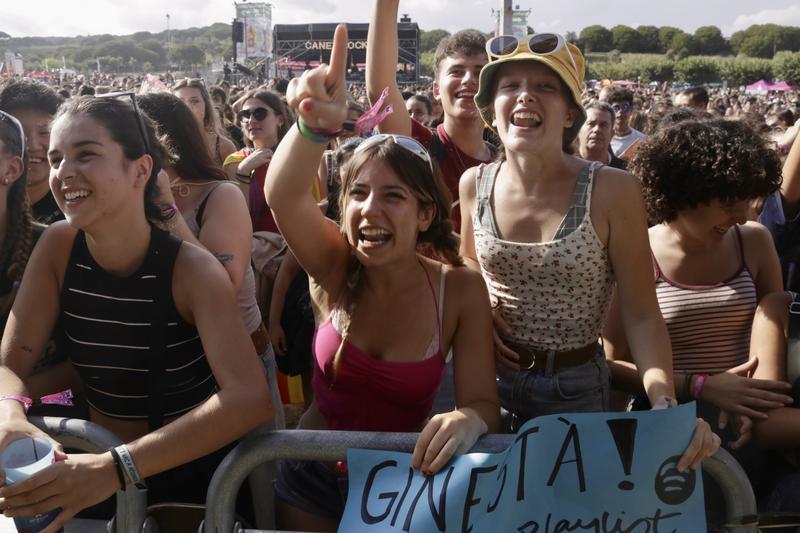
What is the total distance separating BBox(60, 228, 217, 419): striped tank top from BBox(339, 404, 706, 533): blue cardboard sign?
0.69m

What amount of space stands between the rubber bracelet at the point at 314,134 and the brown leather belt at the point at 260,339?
1.20 meters

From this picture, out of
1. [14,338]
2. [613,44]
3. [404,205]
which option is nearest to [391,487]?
[404,205]

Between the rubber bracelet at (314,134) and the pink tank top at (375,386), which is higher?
the rubber bracelet at (314,134)

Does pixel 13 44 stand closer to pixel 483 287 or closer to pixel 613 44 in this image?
pixel 613 44

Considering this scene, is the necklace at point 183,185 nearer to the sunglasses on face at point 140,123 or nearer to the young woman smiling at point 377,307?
the sunglasses on face at point 140,123

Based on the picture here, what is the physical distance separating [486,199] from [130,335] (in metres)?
1.10

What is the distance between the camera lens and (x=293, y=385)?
3.46 meters

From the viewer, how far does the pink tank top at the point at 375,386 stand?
1821 mm

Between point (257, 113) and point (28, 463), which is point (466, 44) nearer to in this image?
point (257, 113)

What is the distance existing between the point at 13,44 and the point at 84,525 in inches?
7058

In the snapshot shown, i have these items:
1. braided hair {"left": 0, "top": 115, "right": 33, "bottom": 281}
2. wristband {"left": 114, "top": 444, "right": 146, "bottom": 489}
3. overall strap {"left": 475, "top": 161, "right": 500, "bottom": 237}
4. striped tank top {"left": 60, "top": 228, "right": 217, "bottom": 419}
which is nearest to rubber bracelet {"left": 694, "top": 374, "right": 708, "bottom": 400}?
overall strap {"left": 475, "top": 161, "right": 500, "bottom": 237}

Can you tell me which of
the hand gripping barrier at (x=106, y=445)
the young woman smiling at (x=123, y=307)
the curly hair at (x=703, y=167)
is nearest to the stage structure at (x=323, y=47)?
the curly hair at (x=703, y=167)

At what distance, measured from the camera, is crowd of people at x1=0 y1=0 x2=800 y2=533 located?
5.59 ft

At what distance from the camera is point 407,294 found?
1.95 meters
